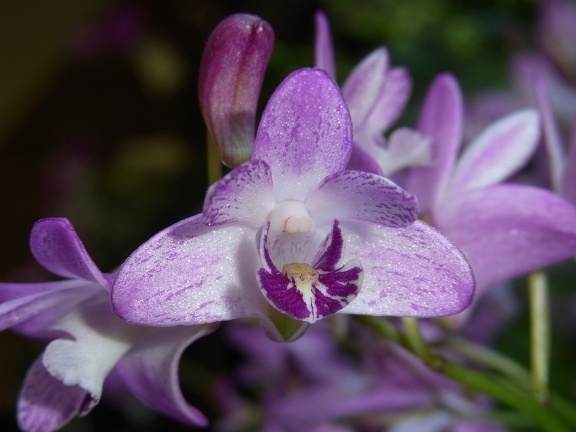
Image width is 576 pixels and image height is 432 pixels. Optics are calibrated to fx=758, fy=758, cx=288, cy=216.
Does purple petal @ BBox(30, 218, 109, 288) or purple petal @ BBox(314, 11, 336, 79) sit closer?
purple petal @ BBox(30, 218, 109, 288)

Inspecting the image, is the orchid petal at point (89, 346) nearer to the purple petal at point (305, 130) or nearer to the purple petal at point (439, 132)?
the purple petal at point (305, 130)

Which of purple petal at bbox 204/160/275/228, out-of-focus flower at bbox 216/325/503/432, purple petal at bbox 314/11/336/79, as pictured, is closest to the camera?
purple petal at bbox 204/160/275/228

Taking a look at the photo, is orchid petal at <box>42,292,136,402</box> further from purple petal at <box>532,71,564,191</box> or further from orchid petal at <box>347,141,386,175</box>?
purple petal at <box>532,71,564,191</box>

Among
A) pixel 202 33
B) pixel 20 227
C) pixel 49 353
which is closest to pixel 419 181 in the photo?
pixel 49 353

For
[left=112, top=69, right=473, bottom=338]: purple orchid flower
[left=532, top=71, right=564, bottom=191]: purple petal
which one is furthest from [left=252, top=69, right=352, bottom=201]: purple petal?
[left=532, top=71, right=564, bottom=191]: purple petal

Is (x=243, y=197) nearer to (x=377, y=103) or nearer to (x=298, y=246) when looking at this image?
(x=298, y=246)

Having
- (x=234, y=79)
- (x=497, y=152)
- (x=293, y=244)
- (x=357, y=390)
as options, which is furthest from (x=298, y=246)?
(x=357, y=390)

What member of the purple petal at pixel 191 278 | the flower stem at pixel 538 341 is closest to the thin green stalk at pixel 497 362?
the flower stem at pixel 538 341
